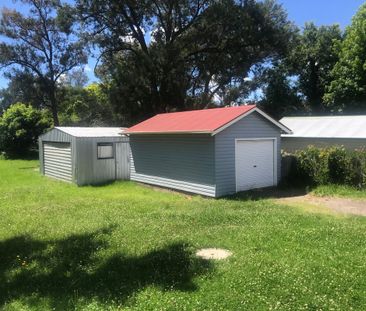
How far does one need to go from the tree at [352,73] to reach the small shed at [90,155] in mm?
17820

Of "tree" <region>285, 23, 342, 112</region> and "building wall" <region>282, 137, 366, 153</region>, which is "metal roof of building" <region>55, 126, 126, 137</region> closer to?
"building wall" <region>282, 137, 366, 153</region>

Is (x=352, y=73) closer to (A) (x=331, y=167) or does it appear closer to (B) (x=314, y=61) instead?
(B) (x=314, y=61)

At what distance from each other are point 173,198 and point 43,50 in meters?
26.4

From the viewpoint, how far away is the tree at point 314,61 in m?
32.4

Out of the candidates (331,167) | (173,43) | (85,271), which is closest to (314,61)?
(173,43)

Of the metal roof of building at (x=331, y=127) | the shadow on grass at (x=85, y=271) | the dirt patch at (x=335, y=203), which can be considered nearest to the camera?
the shadow on grass at (x=85, y=271)

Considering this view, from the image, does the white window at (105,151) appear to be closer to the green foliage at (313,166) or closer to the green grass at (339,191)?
the green foliage at (313,166)

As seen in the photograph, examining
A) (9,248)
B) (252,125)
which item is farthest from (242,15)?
(9,248)

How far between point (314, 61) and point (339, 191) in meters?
22.2

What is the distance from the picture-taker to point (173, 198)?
44.5ft

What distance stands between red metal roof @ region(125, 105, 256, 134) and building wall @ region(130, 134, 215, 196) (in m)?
0.33

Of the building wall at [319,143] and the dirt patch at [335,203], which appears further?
the building wall at [319,143]

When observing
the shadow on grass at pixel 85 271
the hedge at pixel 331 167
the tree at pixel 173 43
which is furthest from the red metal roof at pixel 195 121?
the tree at pixel 173 43

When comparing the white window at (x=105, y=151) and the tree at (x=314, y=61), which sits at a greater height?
the tree at (x=314, y=61)
